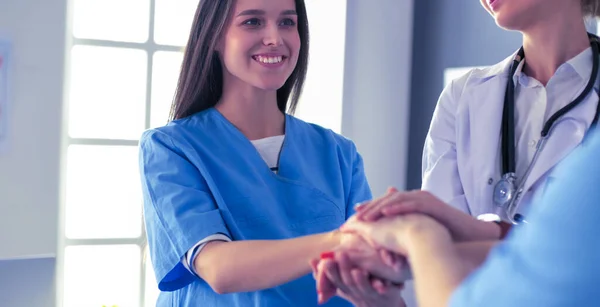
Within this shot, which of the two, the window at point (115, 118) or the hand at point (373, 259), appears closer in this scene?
the hand at point (373, 259)

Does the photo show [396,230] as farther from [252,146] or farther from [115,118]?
[115,118]

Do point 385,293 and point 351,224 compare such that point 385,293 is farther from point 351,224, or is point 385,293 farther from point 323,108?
point 323,108

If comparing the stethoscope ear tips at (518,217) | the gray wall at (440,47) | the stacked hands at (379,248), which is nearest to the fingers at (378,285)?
the stacked hands at (379,248)

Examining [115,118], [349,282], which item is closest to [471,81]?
[349,282]

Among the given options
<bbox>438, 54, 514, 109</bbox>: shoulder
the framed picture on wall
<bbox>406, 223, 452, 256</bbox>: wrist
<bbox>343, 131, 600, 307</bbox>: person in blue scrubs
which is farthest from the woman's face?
the framed picture on wall

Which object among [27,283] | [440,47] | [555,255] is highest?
[440,47]

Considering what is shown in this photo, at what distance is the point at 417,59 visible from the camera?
3617mm

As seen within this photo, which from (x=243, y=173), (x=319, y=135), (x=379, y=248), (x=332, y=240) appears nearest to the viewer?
(x=379, y=248)

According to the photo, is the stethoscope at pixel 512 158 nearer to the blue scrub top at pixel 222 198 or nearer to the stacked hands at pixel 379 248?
the stacked hands at pixel 379 248

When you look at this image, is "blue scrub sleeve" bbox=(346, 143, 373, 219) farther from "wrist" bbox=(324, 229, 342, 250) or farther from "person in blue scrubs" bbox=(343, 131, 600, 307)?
"person in blue scrubs" bbox=(343, 131, 600, 307)

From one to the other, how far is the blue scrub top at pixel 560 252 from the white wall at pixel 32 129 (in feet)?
8.72

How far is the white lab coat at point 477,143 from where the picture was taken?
1.63 m

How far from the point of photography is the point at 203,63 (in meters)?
1.85

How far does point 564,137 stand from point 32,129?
86.9 inches
